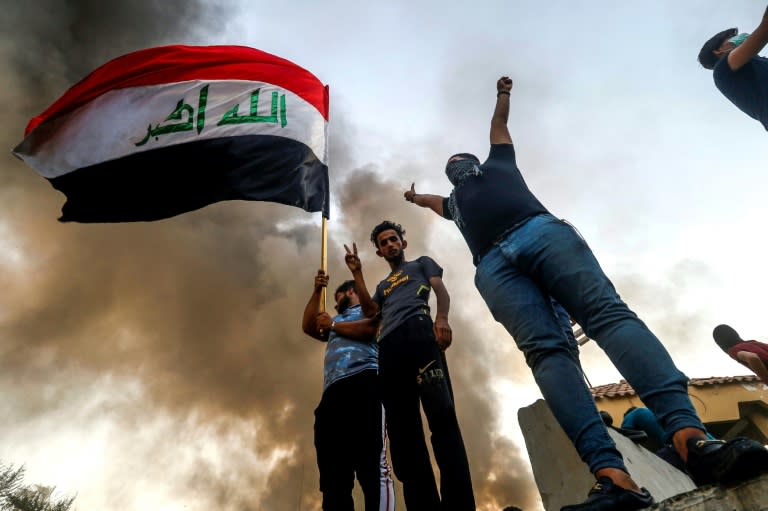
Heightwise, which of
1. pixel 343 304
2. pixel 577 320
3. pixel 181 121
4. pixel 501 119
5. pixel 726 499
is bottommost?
pixel 726 499

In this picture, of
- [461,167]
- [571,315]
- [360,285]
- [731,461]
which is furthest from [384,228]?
[731,461]

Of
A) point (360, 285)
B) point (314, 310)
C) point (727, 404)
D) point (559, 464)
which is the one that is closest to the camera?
point (559, 464)

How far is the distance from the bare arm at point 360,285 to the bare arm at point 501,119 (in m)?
1.65

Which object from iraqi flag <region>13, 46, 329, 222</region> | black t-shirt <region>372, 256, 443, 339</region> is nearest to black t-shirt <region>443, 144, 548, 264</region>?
black t-shirt <region>372, 256, 443, 339</region>

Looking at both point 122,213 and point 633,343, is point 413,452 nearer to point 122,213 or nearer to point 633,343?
point 633,343

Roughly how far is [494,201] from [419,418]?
150 centimetres

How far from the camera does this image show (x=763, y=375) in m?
4.12

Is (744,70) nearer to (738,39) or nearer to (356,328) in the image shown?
(738,39)

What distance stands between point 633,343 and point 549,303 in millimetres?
439

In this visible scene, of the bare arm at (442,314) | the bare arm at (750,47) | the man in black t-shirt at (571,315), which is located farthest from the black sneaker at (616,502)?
the bare arm at (750,47)

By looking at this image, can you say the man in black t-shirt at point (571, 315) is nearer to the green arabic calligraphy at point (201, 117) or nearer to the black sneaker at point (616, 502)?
the black sneaker at point (616, 502)

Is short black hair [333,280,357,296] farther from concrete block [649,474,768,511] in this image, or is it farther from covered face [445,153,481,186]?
concrete block [649,474,768,511]

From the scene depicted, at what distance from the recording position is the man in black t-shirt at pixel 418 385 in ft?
8.07

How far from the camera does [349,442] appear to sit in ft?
10.5
